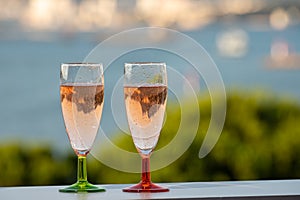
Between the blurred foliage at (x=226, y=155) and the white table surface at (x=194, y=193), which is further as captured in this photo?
the blurred foliage at (x=226, y=155)

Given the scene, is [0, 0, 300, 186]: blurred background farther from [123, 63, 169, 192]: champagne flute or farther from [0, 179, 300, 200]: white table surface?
[123, 63, 169, 192]: champagne flute

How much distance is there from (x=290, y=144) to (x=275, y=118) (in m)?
0.30

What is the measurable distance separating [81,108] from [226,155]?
3351 millimetres

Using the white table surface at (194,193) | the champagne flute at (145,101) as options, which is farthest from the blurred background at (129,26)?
the champagne flute at (145,101)

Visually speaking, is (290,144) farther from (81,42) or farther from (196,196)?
(196,196)

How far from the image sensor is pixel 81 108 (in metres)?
1.62

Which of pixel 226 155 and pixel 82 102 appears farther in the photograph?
pixel 226 155

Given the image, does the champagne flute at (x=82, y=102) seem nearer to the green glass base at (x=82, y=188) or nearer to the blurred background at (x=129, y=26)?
the green glass base at (x=82, y=188)

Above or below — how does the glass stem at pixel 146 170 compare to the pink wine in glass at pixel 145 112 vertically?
below

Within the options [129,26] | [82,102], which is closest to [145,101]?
[82,102]

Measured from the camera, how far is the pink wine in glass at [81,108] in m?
1.62

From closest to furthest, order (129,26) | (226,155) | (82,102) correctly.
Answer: (82,102), (226,155), (129,26)

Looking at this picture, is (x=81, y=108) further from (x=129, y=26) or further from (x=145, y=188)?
(x=129, y=26)

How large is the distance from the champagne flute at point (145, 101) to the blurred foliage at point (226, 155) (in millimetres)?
2980
